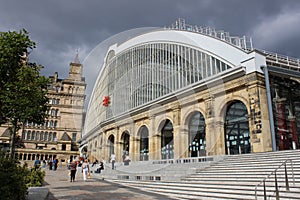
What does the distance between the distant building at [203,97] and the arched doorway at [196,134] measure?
98mm

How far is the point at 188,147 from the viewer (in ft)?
82.0

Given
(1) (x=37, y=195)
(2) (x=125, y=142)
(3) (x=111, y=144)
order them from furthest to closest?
(3) (x=111, y=144) → (2) (x=125, y=142) → (1) (x=37, y=195)

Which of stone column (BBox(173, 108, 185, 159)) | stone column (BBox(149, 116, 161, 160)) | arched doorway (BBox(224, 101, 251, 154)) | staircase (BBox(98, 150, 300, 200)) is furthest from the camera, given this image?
stone column (BBox(149, 116, 161, 160))

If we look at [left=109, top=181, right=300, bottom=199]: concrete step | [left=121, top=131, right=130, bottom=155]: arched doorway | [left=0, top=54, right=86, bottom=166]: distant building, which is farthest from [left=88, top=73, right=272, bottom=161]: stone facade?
[left=0, top=54, right=86, bottom=166]: distant building

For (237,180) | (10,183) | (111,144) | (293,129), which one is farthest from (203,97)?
(111,144)

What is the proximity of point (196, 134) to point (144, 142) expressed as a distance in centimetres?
927

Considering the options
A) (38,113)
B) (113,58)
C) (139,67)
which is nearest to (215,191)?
(38,113)

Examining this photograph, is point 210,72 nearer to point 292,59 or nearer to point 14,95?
point 292,59

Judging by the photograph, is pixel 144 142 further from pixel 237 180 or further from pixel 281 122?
pixel 237 180

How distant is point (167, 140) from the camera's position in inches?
1142

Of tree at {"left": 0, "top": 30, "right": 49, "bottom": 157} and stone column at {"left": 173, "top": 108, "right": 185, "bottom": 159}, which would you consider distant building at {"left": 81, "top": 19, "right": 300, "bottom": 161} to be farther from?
tree at {"left": 0, "top": 30, "right": 49, "bottom": 157}

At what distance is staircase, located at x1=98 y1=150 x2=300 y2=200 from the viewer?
9.14m

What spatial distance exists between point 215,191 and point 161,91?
735 inches

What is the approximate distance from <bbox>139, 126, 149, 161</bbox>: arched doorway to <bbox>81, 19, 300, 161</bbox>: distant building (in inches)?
5.0
